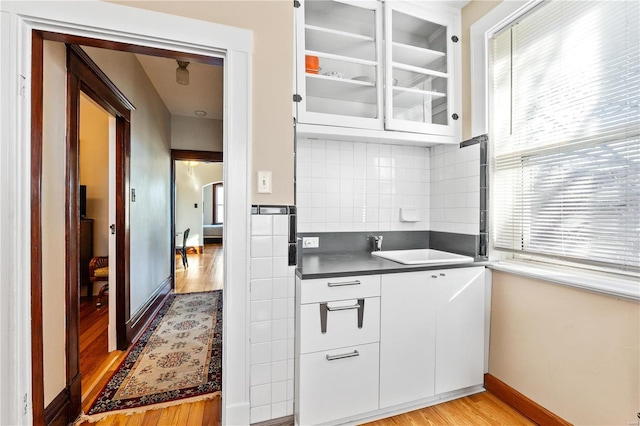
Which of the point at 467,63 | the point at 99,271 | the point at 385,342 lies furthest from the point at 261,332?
the point at 99,271

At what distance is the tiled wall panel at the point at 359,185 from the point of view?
83.6 inches

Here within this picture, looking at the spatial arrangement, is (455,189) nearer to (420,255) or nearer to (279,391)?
(420,255)

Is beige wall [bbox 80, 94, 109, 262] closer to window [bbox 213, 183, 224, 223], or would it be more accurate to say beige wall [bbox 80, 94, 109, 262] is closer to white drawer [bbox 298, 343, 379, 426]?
white drawer [bbox 298, 343, 379, 426]

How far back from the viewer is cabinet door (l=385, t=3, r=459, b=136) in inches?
77.1

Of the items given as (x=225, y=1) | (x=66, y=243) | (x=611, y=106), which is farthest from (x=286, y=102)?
(x=611, y=106)

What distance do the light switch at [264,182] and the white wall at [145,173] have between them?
56.2 inches

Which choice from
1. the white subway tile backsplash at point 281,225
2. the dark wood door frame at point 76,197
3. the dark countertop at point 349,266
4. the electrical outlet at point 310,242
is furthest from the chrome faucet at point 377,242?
the dark wood door frame at point 76,197

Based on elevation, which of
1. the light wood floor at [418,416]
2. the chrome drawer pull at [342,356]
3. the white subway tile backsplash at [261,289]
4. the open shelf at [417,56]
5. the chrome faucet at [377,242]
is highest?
the open shelf at [417,56]

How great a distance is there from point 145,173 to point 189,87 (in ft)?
3.78

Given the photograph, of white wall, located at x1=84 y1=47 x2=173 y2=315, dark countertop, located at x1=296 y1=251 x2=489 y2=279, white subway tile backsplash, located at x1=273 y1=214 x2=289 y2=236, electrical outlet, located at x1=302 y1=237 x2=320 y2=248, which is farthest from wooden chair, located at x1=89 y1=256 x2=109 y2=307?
white subway tile backsplash, located at x1=273 y1=214 x2=289 y2=236

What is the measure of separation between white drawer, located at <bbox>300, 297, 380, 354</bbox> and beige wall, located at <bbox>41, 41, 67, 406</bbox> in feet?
4.17

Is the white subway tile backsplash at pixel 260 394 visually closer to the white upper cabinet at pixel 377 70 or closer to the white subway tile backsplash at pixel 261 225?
the white subway tile backsplash at pixel 261 225

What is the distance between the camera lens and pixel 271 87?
5.18ft

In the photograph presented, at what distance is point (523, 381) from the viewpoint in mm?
1710
